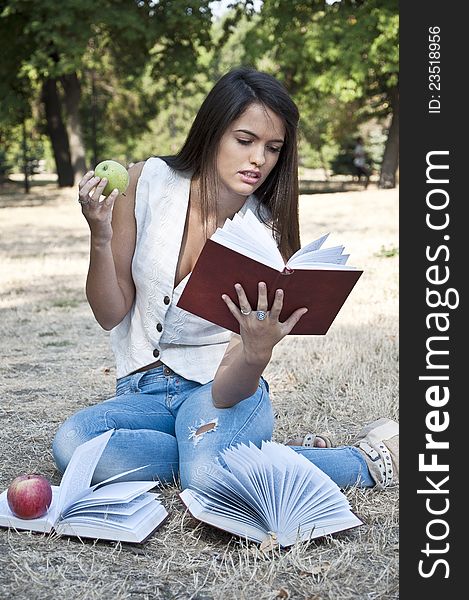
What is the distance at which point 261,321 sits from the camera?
2.56 meters

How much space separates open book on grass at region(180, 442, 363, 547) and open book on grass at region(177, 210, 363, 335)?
0.43m

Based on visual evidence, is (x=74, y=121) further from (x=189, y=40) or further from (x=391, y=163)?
(x=391, y=163)

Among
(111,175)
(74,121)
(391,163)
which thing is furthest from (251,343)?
(391,163)

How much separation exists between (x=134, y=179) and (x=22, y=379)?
187 cm

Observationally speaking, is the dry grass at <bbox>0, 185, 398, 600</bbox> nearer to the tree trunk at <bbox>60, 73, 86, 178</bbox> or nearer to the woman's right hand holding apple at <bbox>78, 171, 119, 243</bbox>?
the woman's right hand holding apple at <bbox>78, 171, 119, 243</bbox>

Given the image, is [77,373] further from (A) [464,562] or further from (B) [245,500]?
(A) [464,562]

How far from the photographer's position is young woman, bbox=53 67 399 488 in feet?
9.55

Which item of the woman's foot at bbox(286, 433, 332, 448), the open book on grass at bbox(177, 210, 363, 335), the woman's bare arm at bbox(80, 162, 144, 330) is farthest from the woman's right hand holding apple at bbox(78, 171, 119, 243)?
the woman's foot at bbox(286, 433, 332, 448)

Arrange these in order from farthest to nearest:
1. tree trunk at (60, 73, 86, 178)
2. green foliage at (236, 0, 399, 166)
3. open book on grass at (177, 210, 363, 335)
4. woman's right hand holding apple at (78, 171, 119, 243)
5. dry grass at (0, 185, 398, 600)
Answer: tree trunk at (60, 73, 86, 178)
green foliage at (236, 0, 399, 166)
woman's right hand holding apple at (78, 171, 119, 243)
open book on grass at (177, 210, 363, 335)
dry grass at (0, 185, 398, 600)

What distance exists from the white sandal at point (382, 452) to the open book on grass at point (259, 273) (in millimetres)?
667

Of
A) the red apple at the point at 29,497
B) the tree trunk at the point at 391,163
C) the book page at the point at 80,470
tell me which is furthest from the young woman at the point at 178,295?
the tree trunk at the point at 391,163

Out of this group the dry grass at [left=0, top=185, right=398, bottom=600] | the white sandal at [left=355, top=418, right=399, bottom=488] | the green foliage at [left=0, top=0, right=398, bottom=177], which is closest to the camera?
the dry grass at [left=0, top=185, right=398, bottom=600]

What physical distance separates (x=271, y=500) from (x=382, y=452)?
0.69 meters

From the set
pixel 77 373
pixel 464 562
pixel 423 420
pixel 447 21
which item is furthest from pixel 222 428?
pixel 77 373
